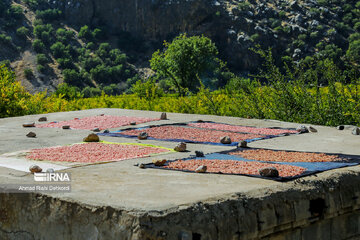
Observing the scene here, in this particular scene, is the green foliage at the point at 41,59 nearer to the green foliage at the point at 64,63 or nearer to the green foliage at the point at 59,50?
the green foliage at the point at 64,63

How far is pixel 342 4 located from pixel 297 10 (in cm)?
589

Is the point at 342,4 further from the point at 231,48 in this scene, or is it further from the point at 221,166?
the point at 221,166

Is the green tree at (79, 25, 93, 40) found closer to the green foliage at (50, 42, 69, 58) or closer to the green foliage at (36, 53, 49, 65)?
the green foliage at (50, 42, 69, 58)

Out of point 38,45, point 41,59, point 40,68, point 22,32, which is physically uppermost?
point 22,32

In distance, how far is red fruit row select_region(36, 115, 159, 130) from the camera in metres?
6.76

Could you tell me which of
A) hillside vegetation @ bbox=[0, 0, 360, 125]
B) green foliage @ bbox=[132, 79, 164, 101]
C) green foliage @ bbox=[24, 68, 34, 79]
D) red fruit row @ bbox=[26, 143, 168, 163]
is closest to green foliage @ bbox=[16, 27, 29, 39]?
hillside vegetation @ bbox=[0, 0, 360, 125]

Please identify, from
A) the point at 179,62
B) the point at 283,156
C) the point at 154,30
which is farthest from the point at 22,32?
the point at 283,156

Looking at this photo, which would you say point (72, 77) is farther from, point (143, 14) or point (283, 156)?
point (283, 156)

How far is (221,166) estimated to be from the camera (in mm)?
3754

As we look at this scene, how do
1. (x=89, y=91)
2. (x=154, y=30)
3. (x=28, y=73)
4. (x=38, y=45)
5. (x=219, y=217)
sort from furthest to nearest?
(x=154, y=30)
(x=38, y=45)
(x=28, y=73)
(x=89, y=91)
(x=219, y=217)

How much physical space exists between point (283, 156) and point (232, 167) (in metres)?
0.66

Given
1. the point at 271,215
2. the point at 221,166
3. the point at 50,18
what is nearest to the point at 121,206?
the point at 271,215

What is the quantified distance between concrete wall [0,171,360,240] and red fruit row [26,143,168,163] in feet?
3.71

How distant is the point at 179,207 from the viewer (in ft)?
8.09
